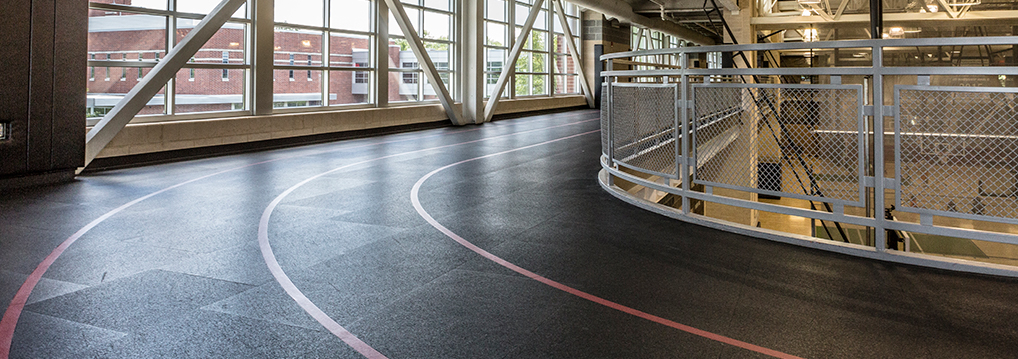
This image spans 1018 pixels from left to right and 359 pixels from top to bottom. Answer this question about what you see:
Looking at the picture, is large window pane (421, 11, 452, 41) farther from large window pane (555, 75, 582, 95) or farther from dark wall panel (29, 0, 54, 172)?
dark wall panel (29, 0, 54, 172)

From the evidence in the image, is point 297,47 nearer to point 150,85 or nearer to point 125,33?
point 125,33

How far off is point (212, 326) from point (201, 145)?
12764 millimetres

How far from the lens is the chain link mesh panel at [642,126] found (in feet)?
32.5

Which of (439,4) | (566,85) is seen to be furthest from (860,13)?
(566,85)

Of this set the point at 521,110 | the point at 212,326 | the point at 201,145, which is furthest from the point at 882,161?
the point at 521,110

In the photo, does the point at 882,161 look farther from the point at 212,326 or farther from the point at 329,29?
the point at 329,29

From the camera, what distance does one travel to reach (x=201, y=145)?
643 inches

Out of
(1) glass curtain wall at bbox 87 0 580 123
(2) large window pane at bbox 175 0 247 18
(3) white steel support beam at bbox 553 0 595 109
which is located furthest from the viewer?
(3) white steel support beam at bbox 553 0 595 109

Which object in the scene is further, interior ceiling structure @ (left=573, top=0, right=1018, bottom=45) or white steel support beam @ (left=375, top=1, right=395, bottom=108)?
interior ceiling structure @ (left=573, top=0, right=1018, bottom=45)

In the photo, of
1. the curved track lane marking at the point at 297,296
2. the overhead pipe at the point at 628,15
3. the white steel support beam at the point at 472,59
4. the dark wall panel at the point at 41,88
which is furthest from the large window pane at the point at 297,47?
the overhead pipe at the point at 628,15

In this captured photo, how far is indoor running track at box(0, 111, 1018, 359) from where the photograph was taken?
459cm

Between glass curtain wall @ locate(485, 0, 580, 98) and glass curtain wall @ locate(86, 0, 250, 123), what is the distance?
1449cm

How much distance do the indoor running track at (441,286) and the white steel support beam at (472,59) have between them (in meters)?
16.5

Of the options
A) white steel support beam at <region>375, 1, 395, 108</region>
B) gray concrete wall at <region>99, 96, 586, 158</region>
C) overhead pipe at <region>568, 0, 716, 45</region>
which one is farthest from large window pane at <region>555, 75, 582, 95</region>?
white steel support beam at <region>375, 1, 395, 108</region>
